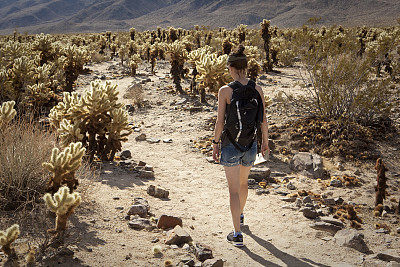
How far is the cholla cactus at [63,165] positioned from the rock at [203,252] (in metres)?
1.49

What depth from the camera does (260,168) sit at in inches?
274

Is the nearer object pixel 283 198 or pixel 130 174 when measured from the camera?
pixel 283 198

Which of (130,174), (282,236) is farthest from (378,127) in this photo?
(130,174)

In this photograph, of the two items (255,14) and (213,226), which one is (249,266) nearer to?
(213,226)

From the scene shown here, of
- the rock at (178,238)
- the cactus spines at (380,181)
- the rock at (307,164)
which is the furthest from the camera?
the rock at (307,164)

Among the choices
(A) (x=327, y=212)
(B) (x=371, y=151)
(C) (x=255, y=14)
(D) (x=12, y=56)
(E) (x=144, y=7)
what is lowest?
(A) (x=327, y=212)

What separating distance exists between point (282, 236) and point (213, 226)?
0.89 m

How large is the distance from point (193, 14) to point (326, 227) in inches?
4537

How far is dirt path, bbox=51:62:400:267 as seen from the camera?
12.5ft

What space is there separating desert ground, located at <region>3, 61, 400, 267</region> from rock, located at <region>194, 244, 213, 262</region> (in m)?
0.08

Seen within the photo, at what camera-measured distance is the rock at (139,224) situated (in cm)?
446

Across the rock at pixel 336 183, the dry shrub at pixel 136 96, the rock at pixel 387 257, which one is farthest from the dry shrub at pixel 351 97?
the dry shrub at pixel 136 96

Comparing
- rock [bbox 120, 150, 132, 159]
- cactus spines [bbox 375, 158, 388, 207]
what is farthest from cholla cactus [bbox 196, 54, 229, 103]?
cactus spines [bbox 375, 158, 388, 207]

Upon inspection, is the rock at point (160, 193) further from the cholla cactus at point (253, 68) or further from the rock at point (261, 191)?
the cholla cactus at point (253, 68)
